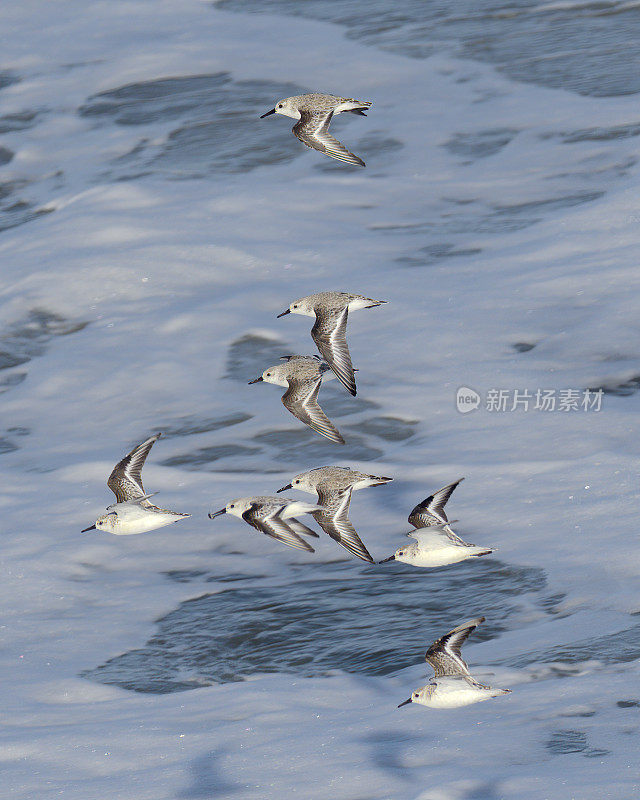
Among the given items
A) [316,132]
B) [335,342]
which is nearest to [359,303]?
[335,342]

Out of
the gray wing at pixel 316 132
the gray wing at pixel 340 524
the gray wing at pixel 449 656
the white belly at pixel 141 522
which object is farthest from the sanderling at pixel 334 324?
the gray wing at pixel 449 656

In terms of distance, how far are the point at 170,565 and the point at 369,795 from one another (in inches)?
118

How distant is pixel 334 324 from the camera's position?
7.27 m

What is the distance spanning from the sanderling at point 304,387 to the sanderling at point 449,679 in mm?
1802

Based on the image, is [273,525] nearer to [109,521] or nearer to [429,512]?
[429,512]

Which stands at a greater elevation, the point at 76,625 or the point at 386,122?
the point at 386,122

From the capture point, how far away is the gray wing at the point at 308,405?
6680 millimetres

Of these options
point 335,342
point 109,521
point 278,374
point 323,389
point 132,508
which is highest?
point 335,342

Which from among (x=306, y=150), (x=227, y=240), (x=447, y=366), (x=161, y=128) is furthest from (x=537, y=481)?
(x=161, y=128)

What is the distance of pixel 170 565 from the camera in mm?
7488

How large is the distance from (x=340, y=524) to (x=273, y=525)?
41 cm

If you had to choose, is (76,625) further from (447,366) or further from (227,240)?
(227,240)

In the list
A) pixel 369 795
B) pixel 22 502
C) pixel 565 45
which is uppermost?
pixel 565 45

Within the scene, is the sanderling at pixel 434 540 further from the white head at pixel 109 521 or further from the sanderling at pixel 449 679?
the white head at pixel 109 521
